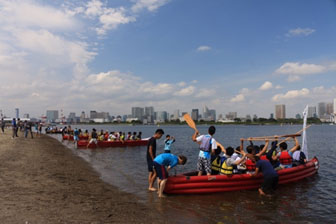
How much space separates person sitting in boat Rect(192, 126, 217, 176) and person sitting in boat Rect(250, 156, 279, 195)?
1.78 metres

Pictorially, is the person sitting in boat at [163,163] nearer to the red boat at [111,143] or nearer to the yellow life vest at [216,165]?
the yellow life vest at [216,165]

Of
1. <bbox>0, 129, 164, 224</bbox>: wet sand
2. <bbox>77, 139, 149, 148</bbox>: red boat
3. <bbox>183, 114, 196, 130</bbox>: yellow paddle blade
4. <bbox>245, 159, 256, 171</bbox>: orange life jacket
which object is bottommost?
<bbox>77, 139, 149, 148</bbox>: red boat

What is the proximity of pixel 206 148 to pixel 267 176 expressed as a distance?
7.54 ft

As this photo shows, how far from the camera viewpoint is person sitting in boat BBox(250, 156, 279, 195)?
814cm

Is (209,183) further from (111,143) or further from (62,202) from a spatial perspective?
(111,143)

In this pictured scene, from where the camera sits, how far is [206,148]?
8.07m

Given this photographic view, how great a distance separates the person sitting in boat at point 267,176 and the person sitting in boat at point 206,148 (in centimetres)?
178

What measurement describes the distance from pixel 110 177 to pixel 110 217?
222 inches

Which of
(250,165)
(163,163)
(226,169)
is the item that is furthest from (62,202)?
(250,165)

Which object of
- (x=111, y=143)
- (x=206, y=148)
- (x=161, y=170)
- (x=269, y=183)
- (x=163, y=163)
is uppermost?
(x=206, y=148)

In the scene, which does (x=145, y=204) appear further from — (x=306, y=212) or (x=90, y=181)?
(x=306, y=212)

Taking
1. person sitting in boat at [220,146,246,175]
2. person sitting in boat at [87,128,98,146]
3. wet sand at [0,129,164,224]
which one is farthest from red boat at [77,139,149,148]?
person sitting in boat at [220,146,246,175]

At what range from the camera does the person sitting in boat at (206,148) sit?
26.5 feet

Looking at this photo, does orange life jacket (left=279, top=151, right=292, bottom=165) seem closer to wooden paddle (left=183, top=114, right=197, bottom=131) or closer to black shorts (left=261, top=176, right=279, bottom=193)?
black shorts (left=261, top=176, right=279, bottom=193)
